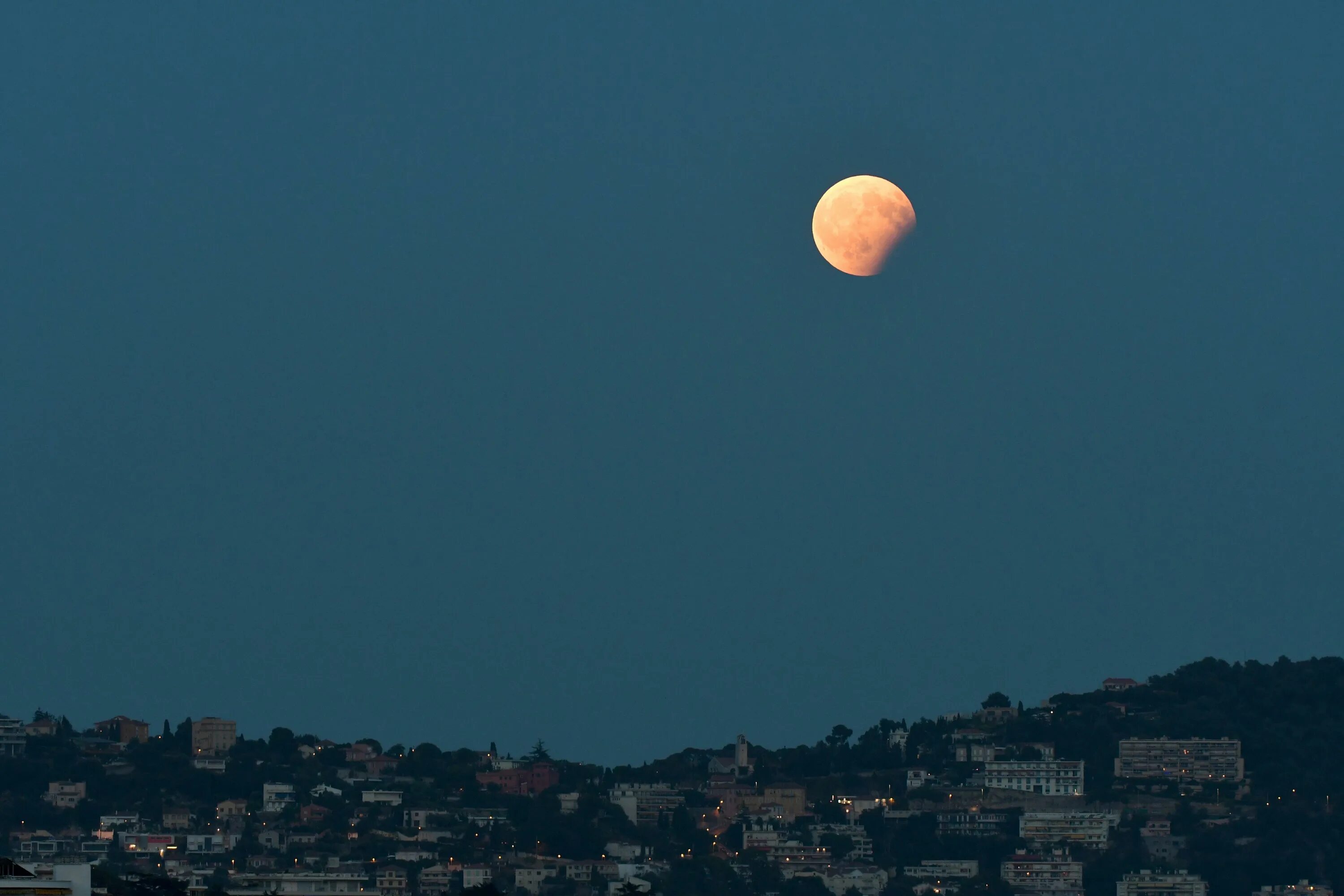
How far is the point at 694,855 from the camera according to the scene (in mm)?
182500

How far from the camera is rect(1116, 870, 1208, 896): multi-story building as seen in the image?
17575cm

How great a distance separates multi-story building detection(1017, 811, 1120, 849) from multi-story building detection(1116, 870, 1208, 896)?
12.6 m

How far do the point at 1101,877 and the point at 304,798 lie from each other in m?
49.3

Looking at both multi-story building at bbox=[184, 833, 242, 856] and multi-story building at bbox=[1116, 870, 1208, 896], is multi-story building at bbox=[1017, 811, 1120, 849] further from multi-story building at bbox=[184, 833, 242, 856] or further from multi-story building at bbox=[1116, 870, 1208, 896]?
multi-story building at bbox=[184, 833, 242, 856]

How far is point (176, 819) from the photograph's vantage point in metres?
190

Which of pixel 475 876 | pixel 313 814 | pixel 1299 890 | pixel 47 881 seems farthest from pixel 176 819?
pixel 47 881

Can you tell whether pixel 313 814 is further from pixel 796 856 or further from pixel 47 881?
pixel 47 881

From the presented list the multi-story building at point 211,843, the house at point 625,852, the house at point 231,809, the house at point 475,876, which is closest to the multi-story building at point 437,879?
the house at point 475,876

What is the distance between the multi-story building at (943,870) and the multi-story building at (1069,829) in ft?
19.1

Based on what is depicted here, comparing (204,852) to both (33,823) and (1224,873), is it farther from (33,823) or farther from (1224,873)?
(1224,873)

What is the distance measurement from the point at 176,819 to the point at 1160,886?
5875 cm

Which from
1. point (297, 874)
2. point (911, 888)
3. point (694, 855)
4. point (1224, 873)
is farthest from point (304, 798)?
point (297, 874)

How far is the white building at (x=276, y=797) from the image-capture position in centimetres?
19500

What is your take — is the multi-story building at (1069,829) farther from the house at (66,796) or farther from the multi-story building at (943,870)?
the house at (66,796)
